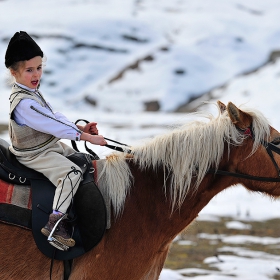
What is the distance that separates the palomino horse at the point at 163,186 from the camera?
3.37m

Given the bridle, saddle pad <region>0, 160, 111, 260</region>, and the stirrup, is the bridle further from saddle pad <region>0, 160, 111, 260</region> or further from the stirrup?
the stirrup

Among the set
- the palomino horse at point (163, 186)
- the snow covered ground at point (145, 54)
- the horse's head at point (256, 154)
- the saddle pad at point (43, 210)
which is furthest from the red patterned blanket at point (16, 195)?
the snow covered ground at point (145, 54)

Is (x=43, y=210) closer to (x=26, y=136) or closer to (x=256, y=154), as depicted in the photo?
(x=26, y=136)

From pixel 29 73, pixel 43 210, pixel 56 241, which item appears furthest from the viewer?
pixel 29 73

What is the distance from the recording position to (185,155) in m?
3.47

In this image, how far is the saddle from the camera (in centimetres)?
335

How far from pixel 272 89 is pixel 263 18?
2544 cm

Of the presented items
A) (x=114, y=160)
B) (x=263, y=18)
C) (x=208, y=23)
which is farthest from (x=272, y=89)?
(x=263, y=18)

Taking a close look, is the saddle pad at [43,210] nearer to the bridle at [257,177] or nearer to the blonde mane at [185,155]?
the blonde mane at [185,155]

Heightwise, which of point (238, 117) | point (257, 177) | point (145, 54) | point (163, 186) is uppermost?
point (238, 117)

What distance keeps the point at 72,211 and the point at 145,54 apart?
1394 inches

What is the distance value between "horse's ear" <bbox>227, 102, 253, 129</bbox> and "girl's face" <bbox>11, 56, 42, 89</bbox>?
4.30 feet

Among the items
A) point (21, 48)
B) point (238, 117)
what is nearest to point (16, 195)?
point (21, 48)

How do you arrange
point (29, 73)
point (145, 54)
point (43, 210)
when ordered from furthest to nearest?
point (145, 54)
point (29, 73)
point (43, 210)
